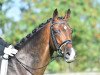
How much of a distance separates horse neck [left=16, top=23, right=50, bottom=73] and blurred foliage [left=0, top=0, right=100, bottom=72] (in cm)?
1703

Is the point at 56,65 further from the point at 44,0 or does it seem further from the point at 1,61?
the point at 1,61

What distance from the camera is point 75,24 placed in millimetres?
31781

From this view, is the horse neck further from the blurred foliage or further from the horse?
the blurred foliage

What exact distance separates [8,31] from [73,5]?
727 cm

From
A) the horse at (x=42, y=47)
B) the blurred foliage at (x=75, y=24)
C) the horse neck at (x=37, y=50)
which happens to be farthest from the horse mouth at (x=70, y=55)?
the blurred foliage at (x=75, y=24)

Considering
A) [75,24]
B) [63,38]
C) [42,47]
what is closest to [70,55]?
[63,38]

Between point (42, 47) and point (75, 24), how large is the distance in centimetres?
2370

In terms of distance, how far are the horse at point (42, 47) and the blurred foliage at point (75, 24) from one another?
55.9ft

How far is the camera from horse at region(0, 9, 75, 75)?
Answer: 26.4 ft

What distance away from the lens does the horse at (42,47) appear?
26.4ft

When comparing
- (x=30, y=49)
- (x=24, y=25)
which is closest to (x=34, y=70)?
(x=30, y=49)

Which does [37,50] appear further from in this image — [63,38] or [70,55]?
[70,55]

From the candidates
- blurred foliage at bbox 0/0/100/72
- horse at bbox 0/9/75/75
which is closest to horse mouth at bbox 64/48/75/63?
horse at bbox 0/9/75/75

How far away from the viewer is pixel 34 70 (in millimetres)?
8141
